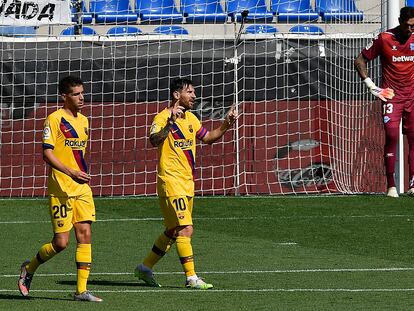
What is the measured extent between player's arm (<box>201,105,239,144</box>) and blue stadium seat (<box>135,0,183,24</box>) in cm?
1107

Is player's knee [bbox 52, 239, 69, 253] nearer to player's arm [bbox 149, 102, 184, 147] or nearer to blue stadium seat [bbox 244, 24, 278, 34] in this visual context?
player's arm [bbox 149, 102, 184, 147]

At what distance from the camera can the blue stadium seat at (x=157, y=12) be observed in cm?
2211

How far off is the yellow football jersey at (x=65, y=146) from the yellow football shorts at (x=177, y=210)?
1015 millimetres

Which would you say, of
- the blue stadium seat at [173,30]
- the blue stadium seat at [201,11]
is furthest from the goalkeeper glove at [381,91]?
the blue stadium seat at [173,30]

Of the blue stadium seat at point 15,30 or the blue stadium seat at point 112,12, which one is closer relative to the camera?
the blue stadium seat at point 15,30

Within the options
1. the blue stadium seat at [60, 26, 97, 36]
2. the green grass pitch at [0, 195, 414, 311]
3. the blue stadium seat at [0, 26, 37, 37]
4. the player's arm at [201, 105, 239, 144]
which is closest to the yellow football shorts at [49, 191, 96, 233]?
the green grass pitch at [0, 195, 414, 311]

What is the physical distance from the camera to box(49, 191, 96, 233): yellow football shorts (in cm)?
904

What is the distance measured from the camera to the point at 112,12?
2317cm

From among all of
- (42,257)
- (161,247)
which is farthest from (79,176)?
(161,247)

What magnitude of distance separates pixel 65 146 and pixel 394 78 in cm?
740

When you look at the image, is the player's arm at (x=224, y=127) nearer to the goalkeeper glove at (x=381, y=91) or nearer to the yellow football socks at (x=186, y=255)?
the yellow football socks at (x=186, y=255)

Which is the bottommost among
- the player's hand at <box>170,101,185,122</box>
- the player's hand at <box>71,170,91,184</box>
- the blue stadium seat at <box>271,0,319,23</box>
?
the player's hand at <box>71,170,91,184</box>

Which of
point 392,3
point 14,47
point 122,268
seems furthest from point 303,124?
point 122,268

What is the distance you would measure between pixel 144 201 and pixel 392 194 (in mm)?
3572
